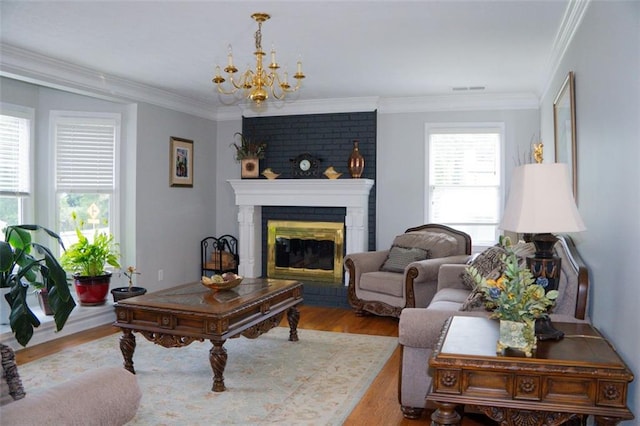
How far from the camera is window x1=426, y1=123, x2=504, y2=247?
6.07 m

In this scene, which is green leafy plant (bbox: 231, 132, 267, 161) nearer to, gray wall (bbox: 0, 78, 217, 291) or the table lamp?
gray wall (bbox: 0, 78, 217, 291)

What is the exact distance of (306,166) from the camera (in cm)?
663

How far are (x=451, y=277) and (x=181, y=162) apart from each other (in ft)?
11.5

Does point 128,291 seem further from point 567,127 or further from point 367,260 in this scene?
point 567,127

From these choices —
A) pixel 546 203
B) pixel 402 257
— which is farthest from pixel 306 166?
pixel 546 203

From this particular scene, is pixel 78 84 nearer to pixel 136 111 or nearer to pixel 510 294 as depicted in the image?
pixel 136 111

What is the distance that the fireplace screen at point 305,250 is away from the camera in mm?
6528

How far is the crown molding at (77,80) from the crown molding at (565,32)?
3897mm

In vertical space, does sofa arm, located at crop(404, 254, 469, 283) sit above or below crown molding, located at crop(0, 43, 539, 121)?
below

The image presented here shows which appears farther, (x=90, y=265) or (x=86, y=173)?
(x=86, y=173)

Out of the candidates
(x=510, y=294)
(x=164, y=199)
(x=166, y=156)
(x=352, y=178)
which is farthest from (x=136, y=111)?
(x=510, y=294)

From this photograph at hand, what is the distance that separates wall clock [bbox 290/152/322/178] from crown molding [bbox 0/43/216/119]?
4.79 feet

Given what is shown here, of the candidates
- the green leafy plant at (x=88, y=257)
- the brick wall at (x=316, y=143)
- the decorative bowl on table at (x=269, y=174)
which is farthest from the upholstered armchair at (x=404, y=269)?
the green leafy plant at (x=88, y=257)

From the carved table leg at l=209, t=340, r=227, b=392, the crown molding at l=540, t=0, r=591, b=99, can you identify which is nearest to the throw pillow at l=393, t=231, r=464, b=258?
the crown molding at l=540, t=0, r=591, b=99
